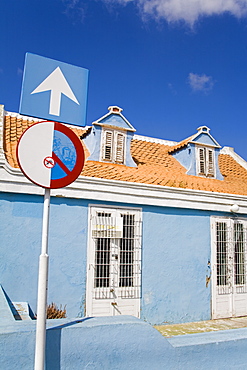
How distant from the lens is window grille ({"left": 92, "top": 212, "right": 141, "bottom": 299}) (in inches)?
282

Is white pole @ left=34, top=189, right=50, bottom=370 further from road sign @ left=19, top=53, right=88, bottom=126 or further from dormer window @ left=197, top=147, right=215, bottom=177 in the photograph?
dormer window @ left=197, top=147, right=215, bottom=177

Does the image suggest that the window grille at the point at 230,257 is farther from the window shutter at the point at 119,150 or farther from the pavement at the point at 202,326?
the window shutter at the point at 119,150

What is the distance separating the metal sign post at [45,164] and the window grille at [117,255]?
3.92 meters

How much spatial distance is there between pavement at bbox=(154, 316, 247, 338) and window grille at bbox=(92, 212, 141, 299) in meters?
0.99

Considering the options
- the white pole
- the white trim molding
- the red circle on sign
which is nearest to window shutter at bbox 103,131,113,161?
the white trim molding

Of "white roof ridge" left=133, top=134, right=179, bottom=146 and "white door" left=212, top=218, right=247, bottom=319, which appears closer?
"white door" left=212, top=218, right=247, bottom=319

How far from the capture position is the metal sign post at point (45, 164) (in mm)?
3057

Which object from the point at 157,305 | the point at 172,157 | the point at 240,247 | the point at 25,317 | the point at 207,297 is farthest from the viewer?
the point at 172,157

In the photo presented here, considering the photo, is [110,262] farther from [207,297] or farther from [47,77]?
[47,77]

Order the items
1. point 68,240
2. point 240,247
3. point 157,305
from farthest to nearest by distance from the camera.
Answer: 1. point 240,247
2. point 157,305
3. point 68,240

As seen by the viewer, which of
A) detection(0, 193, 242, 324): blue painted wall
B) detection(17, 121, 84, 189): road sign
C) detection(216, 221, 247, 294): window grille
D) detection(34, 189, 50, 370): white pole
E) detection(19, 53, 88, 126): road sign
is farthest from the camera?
detection(216, 221, 247, 294): window grille

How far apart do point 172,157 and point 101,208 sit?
490 centimetres

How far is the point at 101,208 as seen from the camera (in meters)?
7.33

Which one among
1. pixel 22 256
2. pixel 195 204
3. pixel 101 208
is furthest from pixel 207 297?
pixel 22 256
